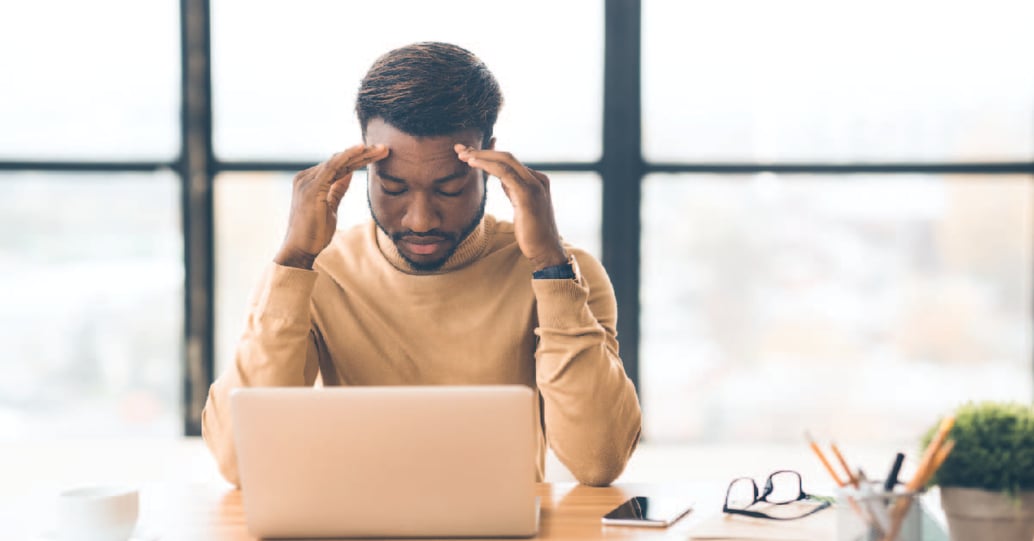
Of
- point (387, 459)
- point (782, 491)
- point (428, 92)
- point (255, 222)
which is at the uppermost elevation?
point (428, 92)

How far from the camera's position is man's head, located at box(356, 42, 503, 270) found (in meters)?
1.59

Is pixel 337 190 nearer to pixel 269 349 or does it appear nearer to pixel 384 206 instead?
pixel 384 206

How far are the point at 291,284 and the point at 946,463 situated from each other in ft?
3.13

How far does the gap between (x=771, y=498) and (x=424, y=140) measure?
0.76 m

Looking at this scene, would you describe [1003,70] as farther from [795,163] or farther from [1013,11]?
[795,163]

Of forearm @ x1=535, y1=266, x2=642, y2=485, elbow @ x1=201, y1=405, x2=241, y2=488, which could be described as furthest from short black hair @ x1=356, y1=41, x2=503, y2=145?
elbow @ x1=201, y1=405, x2=241, y2=488

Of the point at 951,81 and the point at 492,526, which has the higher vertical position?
the point at 951,81

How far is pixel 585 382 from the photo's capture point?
1.50 meters

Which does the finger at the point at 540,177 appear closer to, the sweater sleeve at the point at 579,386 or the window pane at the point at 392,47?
the sweater sleeve at the point at 579,386

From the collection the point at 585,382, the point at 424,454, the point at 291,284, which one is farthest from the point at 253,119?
the point at 424,454

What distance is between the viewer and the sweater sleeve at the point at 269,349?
1496 millimetres

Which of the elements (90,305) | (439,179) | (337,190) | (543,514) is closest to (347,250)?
(337,190)

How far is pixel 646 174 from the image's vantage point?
275cm

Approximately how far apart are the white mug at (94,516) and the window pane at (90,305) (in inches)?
68.4
